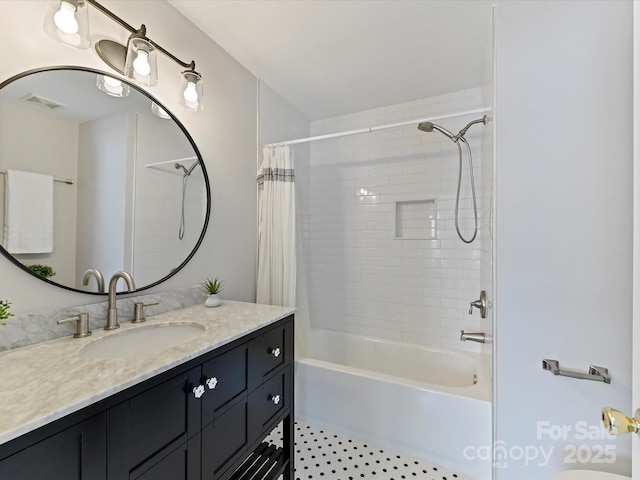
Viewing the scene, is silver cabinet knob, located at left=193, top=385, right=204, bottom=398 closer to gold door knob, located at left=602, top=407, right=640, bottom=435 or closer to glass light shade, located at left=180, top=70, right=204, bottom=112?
gold door knob, located at left=602, top=407, right=640, bottom=435

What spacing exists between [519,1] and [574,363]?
161cm

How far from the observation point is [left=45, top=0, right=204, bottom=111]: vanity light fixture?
99 cm

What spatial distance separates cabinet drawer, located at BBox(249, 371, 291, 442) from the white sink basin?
14.8 inches

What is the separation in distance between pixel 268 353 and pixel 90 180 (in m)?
1.05

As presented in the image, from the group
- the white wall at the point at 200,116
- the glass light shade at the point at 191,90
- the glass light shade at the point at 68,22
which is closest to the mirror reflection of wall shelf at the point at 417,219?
the white wall at the point at 200,116

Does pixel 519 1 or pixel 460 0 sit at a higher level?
pixel 460 0

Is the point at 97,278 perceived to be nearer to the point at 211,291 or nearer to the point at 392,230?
the point at 211,291

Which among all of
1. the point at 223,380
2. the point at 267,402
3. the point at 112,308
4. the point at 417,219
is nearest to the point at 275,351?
the point at 267,402

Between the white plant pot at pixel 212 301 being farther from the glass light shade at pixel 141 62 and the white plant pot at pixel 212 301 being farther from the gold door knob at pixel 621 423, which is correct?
the gold door knob at pixel 621 423

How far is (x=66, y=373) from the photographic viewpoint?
0.75 metres

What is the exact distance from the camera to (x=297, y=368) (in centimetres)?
199

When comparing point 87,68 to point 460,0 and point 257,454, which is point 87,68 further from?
point 257,454

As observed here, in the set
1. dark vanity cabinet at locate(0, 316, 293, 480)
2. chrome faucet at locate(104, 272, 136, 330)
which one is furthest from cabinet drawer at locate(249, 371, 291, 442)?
chrome faucet at locate(104, 272, 136, 330)

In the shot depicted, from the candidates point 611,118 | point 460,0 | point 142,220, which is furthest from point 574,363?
point 142,220
